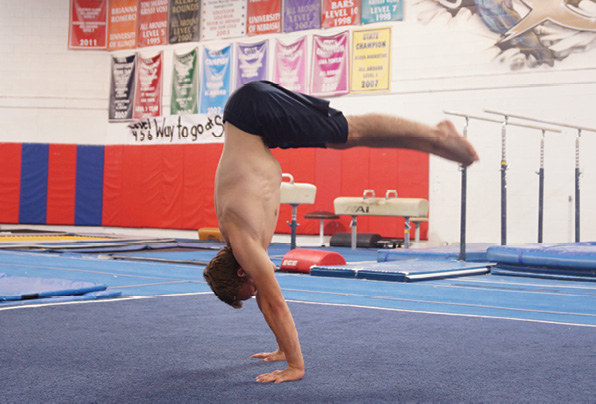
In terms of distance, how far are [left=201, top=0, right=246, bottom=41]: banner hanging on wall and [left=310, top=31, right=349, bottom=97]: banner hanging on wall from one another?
198 centimetres

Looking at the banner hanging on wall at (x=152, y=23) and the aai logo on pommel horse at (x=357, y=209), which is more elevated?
the banner hanging on wall at (x=152, y=23)

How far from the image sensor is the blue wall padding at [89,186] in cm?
1591

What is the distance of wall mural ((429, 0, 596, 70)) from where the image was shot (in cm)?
1138

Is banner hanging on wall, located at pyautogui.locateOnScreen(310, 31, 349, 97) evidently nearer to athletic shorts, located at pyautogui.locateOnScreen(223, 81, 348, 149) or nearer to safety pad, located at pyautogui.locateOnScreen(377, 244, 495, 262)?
safety pad, located at pyautogui.locateOnScreen(377, 244, 495, 262)

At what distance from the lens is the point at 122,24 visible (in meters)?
16.3

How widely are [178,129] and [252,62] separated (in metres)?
2.39

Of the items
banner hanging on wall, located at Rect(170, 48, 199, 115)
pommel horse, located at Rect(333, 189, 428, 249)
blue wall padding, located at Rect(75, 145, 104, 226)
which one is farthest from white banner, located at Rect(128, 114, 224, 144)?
pommel horse, located at Rect(333, 189, 428, 249)

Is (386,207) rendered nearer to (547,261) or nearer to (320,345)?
(547,261)

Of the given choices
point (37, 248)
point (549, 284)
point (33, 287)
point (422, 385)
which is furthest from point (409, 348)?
point (37, 248)

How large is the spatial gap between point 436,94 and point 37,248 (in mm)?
7599

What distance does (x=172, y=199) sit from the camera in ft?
50.5

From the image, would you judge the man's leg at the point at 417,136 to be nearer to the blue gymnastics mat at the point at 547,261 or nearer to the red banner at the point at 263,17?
the blue gymnastics mat at the point at 547,261

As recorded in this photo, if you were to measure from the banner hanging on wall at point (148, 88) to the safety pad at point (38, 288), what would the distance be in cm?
1064

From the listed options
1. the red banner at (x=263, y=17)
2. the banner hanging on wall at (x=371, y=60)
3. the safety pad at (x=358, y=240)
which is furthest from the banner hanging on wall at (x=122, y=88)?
the safety pad at (x=358, y=240)
